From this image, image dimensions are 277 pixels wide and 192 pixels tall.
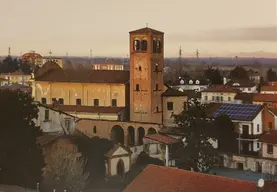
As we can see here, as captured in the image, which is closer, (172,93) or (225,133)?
(225,133)

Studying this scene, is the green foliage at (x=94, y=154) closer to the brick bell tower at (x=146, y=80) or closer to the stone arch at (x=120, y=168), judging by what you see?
the stone arch at (x=120, y=168)

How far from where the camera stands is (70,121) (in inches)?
186

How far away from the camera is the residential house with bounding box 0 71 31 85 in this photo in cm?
389

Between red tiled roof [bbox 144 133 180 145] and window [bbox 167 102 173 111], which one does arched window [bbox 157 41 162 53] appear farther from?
window [bbox 167 102 173 111]

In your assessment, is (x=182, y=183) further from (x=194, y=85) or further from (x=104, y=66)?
(x=194, y=85)

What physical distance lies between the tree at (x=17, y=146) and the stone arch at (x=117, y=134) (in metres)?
1.28

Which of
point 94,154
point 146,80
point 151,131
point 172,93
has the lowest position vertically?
point 94,154

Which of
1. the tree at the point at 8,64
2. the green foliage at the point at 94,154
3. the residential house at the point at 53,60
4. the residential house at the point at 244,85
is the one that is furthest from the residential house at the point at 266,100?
the tree at the point at 8,64

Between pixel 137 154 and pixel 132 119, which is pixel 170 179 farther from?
pixel 132 119

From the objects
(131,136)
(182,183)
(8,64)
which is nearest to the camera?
(182,183)

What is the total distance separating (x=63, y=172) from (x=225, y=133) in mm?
1593

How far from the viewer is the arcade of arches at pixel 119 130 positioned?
197 inches

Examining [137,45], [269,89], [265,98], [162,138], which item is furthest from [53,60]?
[269,89]

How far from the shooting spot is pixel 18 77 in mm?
4148
